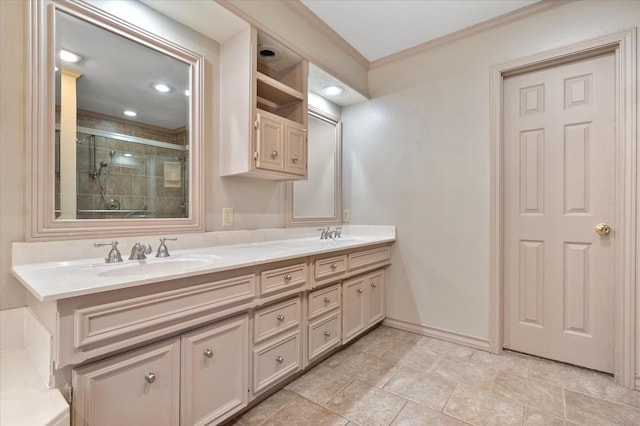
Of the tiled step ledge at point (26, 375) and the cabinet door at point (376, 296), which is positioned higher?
the tiled step ledge at point (26, 375)

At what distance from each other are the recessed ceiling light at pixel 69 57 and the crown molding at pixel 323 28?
1330 mm

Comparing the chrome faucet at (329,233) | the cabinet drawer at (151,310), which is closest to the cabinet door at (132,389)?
the cabinet drawer at (151,310)

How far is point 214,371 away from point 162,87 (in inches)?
60.9

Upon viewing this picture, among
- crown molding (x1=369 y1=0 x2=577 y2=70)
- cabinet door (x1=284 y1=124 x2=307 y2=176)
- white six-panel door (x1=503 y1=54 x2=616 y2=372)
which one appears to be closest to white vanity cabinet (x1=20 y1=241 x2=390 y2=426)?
cabinet door (x1=284 y1=124 x2=307 y2=176)

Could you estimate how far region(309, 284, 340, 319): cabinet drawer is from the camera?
1.88 m

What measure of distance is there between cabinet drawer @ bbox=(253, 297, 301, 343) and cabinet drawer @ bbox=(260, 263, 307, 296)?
100 millimetres

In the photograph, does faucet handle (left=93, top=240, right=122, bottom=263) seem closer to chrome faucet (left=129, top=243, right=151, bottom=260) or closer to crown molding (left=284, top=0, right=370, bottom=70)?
chrome faucet (left=129, top=243, right=151, bottom=260)

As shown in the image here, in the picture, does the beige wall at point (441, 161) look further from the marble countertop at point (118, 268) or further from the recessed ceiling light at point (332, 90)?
the marble countertop at point (118, 268)

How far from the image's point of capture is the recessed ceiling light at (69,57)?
1355 millimetres

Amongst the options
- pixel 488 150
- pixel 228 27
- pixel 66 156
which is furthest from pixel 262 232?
pixel 488 150

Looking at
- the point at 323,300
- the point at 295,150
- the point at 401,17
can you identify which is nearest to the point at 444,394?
the point at 323,300

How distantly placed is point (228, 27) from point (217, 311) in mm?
1645

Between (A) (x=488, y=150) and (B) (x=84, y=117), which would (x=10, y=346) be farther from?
(A) (x=488, y=150)

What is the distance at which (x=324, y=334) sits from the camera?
199 centimetres
